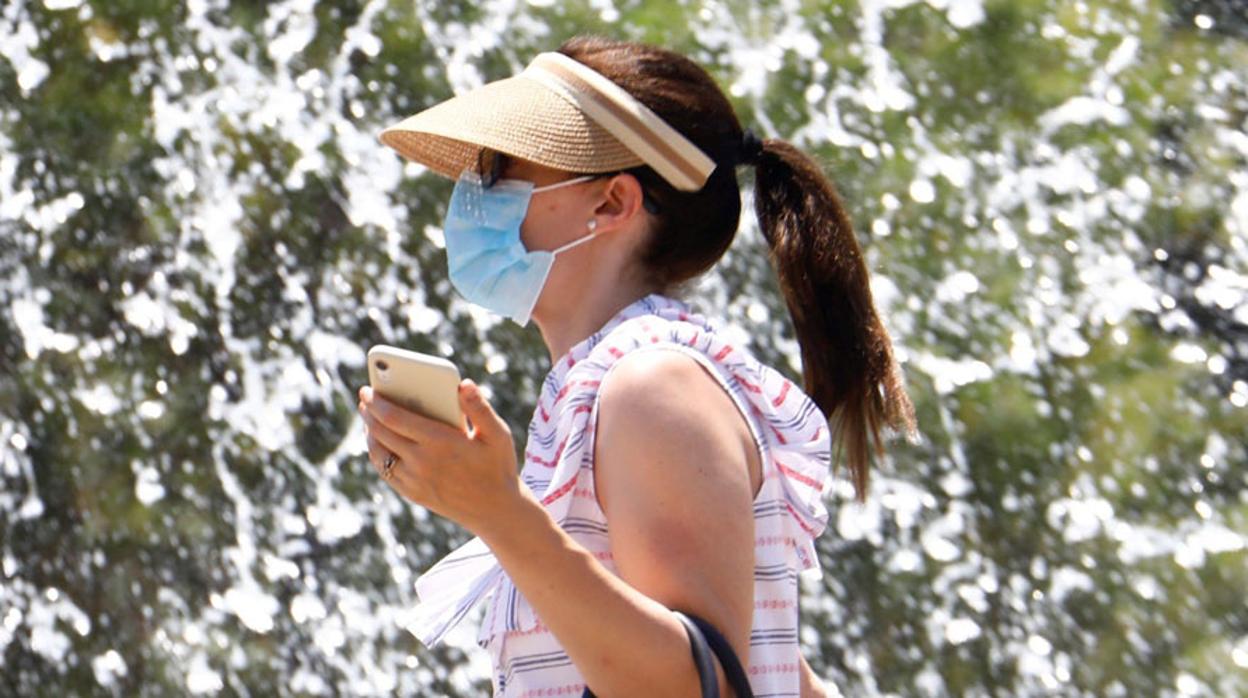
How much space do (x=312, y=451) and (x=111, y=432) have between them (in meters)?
0.55

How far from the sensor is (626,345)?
173cm

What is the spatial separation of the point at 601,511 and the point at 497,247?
1.57 feet

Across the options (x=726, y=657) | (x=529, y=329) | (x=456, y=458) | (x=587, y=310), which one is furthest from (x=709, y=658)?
(x=529, y=329)

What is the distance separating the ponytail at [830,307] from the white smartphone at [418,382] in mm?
687

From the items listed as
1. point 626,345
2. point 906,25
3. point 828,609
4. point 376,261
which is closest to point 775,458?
point 626,345

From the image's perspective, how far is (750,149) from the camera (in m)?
2.09

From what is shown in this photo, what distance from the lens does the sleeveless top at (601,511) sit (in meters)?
1.71

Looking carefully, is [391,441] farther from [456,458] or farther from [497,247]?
[497,247]

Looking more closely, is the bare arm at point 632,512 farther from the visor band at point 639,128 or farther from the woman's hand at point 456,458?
the visor band at point 639,128

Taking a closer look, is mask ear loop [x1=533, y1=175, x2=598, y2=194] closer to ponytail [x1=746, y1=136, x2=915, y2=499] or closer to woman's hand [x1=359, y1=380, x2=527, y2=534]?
ponytail [x1=746, y1=136, x2=915, y2=499]

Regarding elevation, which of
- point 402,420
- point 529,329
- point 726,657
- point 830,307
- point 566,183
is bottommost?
point 529,329

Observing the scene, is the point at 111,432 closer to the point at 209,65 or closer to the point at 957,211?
the point at 209,65

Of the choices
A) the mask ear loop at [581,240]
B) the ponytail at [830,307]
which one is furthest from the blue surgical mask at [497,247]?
the ponytail at [830,307]

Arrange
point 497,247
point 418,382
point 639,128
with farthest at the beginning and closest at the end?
point 497,247 < point 639,128 < point 418,382
